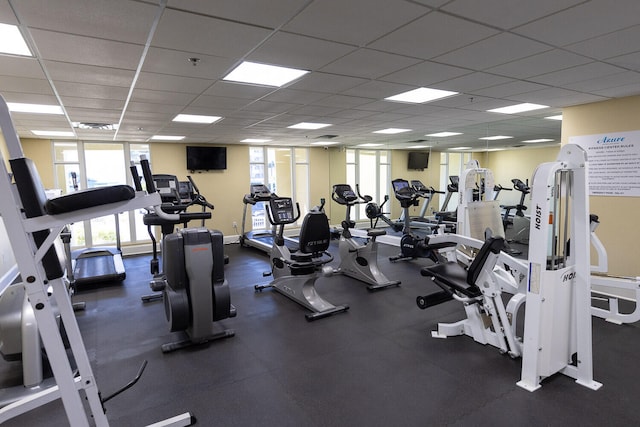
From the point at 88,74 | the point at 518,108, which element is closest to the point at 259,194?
the point at 88,74

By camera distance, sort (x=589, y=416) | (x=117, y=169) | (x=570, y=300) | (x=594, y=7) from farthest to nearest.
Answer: (x=117, y=169) → (x=570, y=300) → (x=589, y=416) → (x=594, y=7)

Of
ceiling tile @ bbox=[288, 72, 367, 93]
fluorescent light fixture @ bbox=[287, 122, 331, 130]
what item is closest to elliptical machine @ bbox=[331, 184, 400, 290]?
fluorescent light fixture @ bbox=[287, 122, 331, 130]

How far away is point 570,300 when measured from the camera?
262cm

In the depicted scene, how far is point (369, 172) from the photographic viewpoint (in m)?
9.08

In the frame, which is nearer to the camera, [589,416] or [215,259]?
[589,416]

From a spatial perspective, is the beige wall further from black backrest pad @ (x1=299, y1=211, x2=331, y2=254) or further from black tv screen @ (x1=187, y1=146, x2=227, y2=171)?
black tv screen @ (x1=187, y1=146, x2=227, y2=171)

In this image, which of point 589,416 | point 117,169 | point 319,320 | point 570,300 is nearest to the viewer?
point 589,416

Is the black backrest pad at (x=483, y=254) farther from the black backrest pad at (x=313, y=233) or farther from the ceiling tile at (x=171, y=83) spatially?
the ceiling tile at (x=171, y=83)

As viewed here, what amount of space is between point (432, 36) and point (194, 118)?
3779 mm

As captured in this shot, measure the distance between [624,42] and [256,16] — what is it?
2.57m

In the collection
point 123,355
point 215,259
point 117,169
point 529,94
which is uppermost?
point 529,94

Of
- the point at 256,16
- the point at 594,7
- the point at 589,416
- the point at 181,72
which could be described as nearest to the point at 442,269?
the point at 589,416

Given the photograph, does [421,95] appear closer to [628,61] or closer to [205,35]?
[628,61]

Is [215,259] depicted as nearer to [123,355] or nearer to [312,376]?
[123,355]
